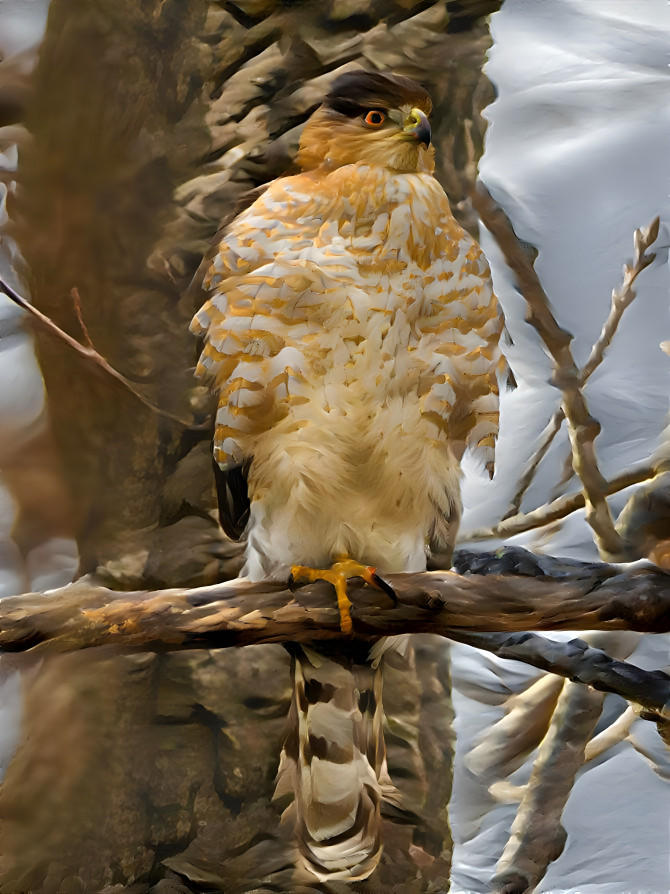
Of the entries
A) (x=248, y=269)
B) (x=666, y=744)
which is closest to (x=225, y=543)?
(x=248, y=269)

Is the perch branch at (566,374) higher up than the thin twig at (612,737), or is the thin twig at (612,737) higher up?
the perch branch at (566,374)

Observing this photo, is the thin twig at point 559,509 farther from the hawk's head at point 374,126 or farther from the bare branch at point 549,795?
the hawk's head at point 374,126

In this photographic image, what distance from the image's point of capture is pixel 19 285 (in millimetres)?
1227

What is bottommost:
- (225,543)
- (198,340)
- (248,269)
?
(225,543)

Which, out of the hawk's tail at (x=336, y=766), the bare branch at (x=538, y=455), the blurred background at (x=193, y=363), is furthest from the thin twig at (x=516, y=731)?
the bare branch at (x=538, y=455)

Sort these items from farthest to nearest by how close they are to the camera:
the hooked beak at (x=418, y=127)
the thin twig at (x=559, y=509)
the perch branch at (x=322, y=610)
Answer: the thin twig at (x=559, y=509) < the hooked beak at (x=418, y=127) < the perch branch at (x=322, y=610)

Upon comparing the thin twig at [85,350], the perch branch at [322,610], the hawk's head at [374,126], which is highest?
the hawk's head at [374,126]

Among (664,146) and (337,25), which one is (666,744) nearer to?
(664,146)

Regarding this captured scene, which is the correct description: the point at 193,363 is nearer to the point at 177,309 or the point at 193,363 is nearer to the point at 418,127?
the point at 177,309

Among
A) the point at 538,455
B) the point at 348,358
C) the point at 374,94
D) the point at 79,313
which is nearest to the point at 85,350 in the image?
the point at 79,313

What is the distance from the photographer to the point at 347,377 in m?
1.03

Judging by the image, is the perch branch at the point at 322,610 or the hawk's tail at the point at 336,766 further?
the hawk's tail at the point at 336,766

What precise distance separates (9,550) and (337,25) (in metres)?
0.95

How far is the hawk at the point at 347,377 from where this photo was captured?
1.03 meters
